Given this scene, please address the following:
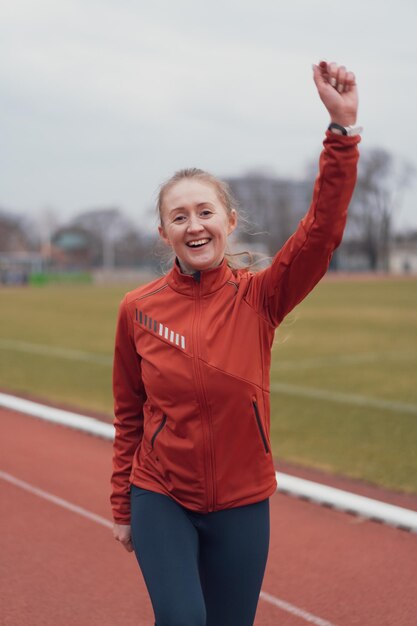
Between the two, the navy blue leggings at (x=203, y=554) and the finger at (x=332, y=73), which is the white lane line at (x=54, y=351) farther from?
the finger at (x=332, y=73)

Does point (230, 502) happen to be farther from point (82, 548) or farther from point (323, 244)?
point (82, 548)

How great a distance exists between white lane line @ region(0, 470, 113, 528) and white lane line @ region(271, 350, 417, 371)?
7875mm

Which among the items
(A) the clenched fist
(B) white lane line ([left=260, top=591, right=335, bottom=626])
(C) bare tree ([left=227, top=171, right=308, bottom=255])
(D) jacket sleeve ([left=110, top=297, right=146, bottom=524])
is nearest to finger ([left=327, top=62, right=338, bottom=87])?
(D) jacket sleeve ([left=110, top=297, right=146, bottom=524])

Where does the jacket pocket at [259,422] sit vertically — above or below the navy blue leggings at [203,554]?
above

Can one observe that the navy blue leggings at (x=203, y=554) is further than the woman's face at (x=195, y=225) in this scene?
No

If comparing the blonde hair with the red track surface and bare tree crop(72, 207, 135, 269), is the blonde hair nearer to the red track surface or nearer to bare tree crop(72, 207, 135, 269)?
the red track surface

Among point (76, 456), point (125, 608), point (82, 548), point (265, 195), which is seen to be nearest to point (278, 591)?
point (125, 608)

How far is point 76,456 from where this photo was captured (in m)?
7.07

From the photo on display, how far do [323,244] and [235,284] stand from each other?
14.0 inches

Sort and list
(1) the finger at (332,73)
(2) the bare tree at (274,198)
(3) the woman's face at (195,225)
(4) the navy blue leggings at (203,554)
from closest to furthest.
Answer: (1) the finger at (332,73)
(4) the navy blue leggings at (203,554)
(3) the woman's face at (195,225)
(2) the bare tree at (274,198)

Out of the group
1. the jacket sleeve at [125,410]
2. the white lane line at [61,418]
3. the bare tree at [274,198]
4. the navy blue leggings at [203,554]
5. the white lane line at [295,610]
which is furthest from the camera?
the bare tree at [274,198]

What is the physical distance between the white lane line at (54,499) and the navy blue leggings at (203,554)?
2.81 metres

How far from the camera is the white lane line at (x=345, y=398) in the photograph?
10.1 meters

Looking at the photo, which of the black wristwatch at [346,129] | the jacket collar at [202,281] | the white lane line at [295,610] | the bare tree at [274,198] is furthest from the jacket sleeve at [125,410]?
the bare tree at [274,198]
